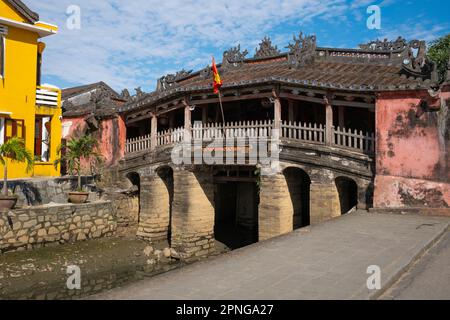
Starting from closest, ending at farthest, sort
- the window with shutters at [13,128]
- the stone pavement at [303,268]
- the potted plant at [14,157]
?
A: the stone pavement at [303,268]
the potted plant at [14,157]
the window with shutters at [13,128]

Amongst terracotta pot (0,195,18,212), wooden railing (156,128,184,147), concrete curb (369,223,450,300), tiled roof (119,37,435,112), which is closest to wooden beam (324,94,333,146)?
tiled roof (119,37,435,112)

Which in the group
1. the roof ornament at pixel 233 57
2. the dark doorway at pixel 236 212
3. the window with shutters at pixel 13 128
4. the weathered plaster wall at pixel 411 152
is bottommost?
the dark doorway at pixel 236 212

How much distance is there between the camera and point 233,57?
1898 cm

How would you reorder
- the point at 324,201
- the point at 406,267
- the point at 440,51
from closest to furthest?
the point at 406,267 → the point at 324,201 → the point at 440,51

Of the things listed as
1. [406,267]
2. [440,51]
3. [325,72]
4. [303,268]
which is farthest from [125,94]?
[440,51]

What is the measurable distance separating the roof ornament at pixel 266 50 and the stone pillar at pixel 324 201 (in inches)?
314

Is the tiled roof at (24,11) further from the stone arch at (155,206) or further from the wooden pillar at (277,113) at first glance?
the wooden pillar at (277,113)

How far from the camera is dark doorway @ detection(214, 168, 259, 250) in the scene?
17.4 metres

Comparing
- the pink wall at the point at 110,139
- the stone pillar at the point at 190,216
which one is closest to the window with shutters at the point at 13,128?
the pink wall at the point at 110,139

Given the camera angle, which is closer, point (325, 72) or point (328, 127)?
point (328, 127)

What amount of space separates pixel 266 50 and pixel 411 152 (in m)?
9.73

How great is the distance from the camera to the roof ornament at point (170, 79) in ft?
65.2

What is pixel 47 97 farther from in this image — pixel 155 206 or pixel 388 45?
pixel 388 45
